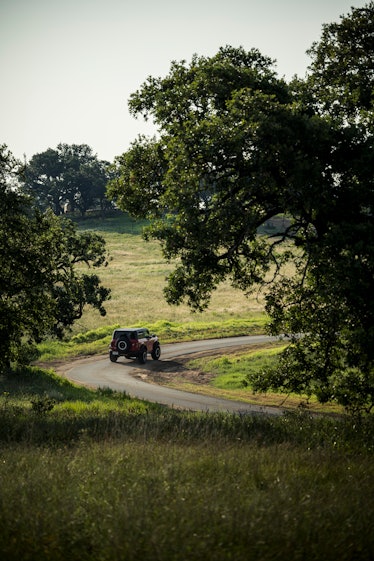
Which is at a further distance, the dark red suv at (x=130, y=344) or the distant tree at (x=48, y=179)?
the distant tree at (x=48, y=179)

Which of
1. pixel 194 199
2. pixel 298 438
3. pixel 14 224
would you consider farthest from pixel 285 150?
pixel 14 224

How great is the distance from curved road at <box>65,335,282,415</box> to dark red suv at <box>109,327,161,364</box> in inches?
26.9

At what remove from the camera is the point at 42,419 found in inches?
546

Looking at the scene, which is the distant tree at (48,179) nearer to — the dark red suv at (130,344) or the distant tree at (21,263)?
the dark red suv at (130,344)

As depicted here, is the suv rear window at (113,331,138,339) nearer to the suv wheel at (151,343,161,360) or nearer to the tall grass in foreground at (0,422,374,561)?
the suv wheel at (151,343,161,360)

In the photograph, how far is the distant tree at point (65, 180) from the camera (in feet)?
426

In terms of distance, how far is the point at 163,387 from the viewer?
27500 mm

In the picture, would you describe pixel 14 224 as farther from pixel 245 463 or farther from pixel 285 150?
pixel 245 463

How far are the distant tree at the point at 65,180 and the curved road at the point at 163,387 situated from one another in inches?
3598

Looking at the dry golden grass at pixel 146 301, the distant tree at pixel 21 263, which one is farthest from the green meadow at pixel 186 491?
the dry golden grass at pixel 146 301

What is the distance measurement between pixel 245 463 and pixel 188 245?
21.3 ft

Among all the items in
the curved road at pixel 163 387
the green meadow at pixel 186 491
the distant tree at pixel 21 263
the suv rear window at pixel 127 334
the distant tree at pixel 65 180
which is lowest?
the curved road at pixel 163 387

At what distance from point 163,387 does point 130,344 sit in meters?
7.39

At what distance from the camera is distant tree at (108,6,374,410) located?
39.1ft
